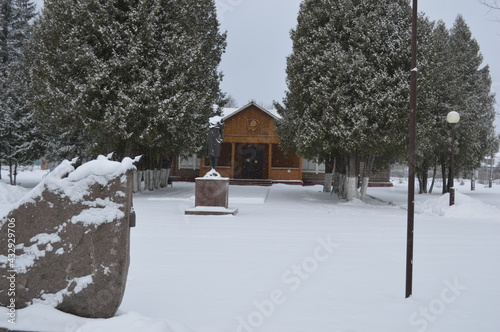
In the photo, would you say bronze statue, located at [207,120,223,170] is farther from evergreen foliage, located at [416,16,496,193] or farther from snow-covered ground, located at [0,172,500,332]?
evergreen foliage, located at [416,16,496,193]

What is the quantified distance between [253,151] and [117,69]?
17670 mm

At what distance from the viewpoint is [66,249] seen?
3.45 m

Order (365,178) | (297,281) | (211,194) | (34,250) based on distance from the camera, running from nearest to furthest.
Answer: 1. (34,250)
2. (297,281)
3. (211,194)
4. (365,178)

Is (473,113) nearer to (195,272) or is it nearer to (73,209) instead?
(195,272)

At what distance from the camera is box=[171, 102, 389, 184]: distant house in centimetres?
3259

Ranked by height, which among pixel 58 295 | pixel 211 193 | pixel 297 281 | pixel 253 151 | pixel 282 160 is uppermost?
pixel 253 151

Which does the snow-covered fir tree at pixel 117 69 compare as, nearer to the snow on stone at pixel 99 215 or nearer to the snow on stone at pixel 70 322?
the snow on stone at pixel 99 215

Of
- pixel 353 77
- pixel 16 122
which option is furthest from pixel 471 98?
pixel 16 122

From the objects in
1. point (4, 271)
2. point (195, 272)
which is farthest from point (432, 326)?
point (4, 271)

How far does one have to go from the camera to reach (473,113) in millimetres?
28734

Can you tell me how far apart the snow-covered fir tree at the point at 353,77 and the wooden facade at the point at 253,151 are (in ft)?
42.0

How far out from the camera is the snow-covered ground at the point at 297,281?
4.15 metres

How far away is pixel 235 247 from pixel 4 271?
4.96 m

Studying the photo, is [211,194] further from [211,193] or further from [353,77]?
[353,77]
